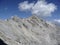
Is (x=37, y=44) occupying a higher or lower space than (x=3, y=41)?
higher

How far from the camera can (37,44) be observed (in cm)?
18862

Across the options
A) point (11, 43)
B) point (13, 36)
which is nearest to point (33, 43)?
point (13, 36)

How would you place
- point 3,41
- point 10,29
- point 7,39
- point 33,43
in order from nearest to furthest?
1. point 3,41
2. point 7,39
3. point 10,29
4. point 33,43

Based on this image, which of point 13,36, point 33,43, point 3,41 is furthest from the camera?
point 33,43

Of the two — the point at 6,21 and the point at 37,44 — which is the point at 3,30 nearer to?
the point at 6,21

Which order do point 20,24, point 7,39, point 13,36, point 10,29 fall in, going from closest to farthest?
point 7,39, point 13,36, point 10,29, point 20,24

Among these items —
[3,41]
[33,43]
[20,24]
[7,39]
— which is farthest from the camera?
[20,24]

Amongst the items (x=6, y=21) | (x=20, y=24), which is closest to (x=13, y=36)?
(x=6, y=21)

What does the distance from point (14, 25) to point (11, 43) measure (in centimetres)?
4415

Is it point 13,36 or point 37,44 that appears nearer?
point 13,36

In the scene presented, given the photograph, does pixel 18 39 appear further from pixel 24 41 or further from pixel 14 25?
pixel 14 25

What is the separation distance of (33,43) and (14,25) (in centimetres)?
2605

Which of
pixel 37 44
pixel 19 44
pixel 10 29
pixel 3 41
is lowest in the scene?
pixel 3 41

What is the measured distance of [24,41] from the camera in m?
162
